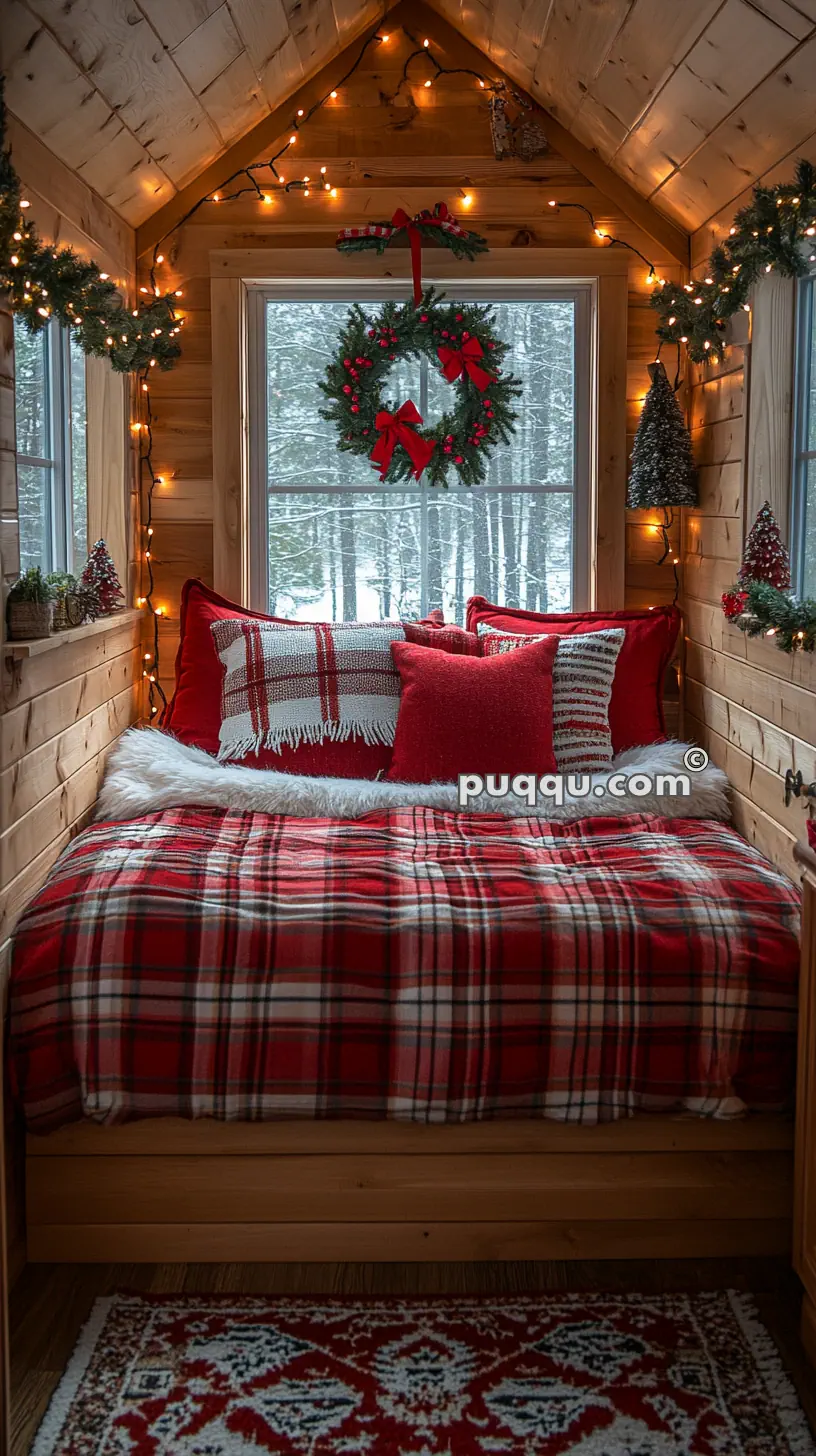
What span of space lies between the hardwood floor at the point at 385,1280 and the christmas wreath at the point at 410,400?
2.20 m

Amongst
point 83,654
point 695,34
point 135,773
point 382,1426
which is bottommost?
point 382,1426

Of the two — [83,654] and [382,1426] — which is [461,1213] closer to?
[382,1426]

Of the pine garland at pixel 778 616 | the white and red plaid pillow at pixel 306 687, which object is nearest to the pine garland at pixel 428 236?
the white and red plaid pillow at pixel 306 687

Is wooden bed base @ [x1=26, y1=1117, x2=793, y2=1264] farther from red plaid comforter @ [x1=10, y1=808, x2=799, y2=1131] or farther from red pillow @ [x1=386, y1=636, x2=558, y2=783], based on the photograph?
red pillow @ [x1=386, y1=636, x2=558, y2=783]

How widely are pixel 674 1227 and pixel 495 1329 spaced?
388 millimetres

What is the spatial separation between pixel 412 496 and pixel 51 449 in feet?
3.66

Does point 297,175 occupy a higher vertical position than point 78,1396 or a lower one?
higher

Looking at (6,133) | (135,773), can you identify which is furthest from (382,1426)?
(6,133)

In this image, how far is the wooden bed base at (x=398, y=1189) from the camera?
2287mm

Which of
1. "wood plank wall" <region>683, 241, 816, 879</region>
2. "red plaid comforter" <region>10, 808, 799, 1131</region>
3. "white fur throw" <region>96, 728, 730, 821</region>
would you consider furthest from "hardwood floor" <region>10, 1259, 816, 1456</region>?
"white fur throw" <region>96, 728, 730, 821</region>

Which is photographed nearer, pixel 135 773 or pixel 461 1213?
pixel 461 1213

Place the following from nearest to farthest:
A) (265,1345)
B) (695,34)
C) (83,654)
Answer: (265,1345), (695,34), (83,654)

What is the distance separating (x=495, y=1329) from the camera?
7.01 feet

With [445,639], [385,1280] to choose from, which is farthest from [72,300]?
[385,1280]
